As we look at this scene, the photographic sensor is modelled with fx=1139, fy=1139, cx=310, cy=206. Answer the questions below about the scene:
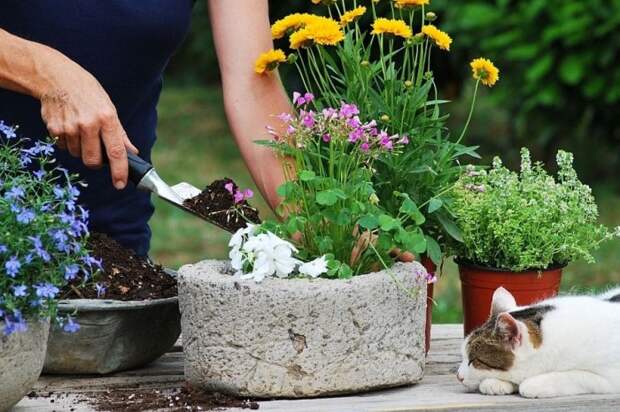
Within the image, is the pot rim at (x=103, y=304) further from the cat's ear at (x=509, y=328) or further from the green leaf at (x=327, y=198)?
the cat's ear at (x=509, y=328)

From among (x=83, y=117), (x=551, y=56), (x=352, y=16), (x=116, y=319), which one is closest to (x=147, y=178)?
(x=83, y=117)

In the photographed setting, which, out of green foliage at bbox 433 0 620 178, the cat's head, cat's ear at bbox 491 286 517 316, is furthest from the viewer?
green foliage at bbox 433 0 620 178

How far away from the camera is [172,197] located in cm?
220

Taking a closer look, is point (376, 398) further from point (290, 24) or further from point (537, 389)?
point (290, 24)

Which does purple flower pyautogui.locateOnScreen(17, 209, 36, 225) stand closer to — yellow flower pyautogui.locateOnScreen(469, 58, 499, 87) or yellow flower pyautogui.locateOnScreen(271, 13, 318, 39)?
yellow flower pyautogui.locateOnScreen(271, 13, 318, 39)

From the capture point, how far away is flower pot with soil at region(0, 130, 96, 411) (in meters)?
1.82

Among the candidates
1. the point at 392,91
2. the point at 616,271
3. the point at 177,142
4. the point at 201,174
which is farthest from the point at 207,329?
the point at 177,142

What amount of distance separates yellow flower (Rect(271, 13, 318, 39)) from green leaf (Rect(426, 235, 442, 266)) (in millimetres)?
494

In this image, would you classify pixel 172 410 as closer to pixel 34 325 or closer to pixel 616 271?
pixel 34 325

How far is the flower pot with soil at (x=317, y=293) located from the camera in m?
1.98

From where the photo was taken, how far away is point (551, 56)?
6.59 meters

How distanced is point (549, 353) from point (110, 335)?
32.6 inches

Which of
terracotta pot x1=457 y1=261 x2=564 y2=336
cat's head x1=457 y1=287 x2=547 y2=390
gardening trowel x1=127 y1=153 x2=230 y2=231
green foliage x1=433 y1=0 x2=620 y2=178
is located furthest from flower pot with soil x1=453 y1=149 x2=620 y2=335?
green foliage x1=433 y1=0 x2=620 y2=178

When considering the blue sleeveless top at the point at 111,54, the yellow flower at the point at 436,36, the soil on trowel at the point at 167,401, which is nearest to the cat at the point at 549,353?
the soil on trowel at the point at 167,401
